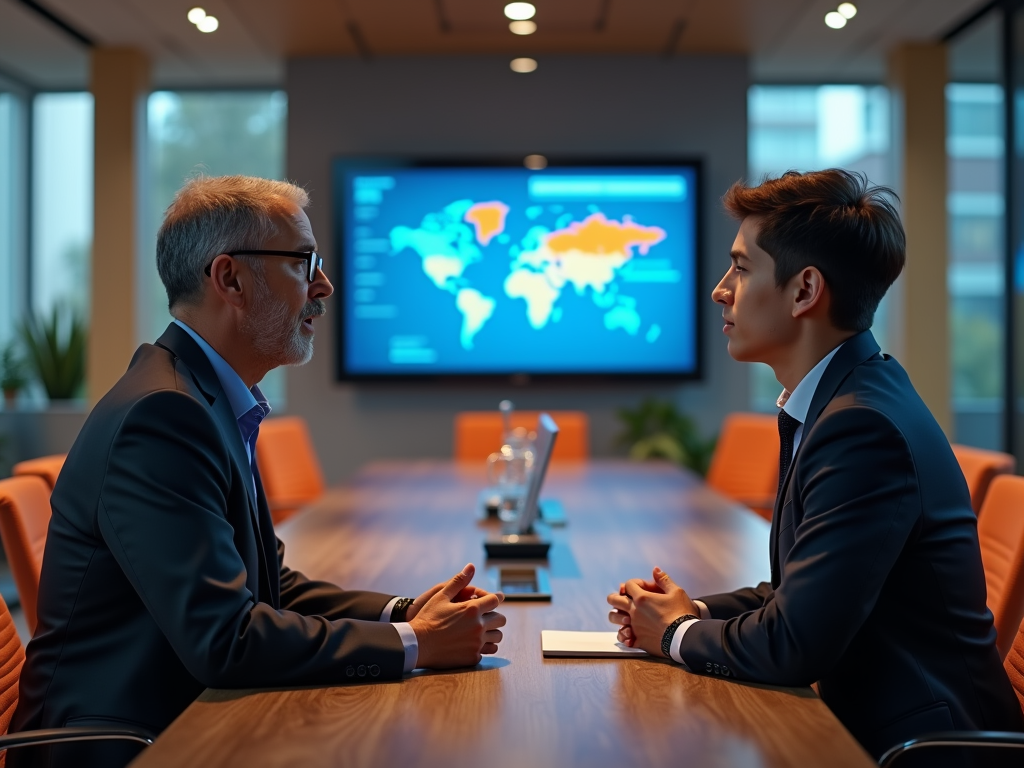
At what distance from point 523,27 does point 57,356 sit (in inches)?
154

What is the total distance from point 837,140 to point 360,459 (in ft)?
13.7

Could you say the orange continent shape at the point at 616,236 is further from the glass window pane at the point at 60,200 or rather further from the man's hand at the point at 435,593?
the man's hand at the point at 435,593

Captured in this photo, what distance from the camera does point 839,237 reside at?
1646 mm

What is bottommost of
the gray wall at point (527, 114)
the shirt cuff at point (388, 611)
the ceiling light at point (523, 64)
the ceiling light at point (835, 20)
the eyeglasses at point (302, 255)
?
the shirt cuff at point (388, 611)

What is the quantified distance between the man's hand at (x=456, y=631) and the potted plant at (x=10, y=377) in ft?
19.5

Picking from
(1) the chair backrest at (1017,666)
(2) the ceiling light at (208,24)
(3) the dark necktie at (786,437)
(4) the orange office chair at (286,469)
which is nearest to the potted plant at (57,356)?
(2) the ceiling light at (208,24)

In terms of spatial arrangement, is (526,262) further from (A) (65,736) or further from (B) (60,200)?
(A) (65,736)

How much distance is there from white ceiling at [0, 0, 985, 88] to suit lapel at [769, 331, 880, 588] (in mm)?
4487

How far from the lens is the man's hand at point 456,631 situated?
60.6 inches

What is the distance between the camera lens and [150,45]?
6352mm

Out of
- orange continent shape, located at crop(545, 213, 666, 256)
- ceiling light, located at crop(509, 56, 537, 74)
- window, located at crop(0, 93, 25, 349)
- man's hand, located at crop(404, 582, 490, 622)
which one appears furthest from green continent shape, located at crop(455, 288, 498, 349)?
man's hand, located at crop(404, 582, 490, 622)

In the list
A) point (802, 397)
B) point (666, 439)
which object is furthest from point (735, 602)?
point (666, 439)

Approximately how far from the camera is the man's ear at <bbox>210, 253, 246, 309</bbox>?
1764 mm

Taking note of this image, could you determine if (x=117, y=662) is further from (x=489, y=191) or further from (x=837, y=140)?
(x=837, y=140)
